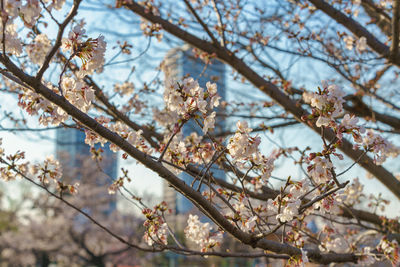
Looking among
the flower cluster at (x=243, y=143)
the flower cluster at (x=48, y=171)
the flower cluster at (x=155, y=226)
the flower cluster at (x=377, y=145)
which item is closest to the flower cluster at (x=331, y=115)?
the flower cluster at (x=243, y=143)

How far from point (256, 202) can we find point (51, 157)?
174 cm

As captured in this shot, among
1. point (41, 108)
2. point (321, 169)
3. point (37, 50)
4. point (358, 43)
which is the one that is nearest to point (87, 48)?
point (41, 108)

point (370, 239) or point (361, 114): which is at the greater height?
point (361, 114)

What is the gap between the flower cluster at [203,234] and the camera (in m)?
2.37

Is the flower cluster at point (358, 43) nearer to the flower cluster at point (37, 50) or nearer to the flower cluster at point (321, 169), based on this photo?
the flower cluster at point (321, 169)

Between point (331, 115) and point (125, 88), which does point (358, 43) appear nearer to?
point (331, 115)

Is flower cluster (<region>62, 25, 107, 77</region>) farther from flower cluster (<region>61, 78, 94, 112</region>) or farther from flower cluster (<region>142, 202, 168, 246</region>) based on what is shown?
flower cluster (<region>142, 202, 168, 246</region>)

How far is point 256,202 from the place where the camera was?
10.4 ft

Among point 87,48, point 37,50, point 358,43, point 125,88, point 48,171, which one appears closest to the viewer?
point 87,48

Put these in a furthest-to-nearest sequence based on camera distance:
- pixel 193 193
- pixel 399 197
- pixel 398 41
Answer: pixel 399 197 → pixel 398 41 → pixel 193 193

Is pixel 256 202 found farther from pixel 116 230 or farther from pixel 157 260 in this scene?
pixel 157 260

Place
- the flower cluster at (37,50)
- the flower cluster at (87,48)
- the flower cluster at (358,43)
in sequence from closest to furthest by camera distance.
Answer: the flower cluster at (87,48)
the flower cluster at (37,50)
the flower cluster at (358,43)

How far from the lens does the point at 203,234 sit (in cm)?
246

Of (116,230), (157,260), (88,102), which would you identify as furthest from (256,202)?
(157,260)
